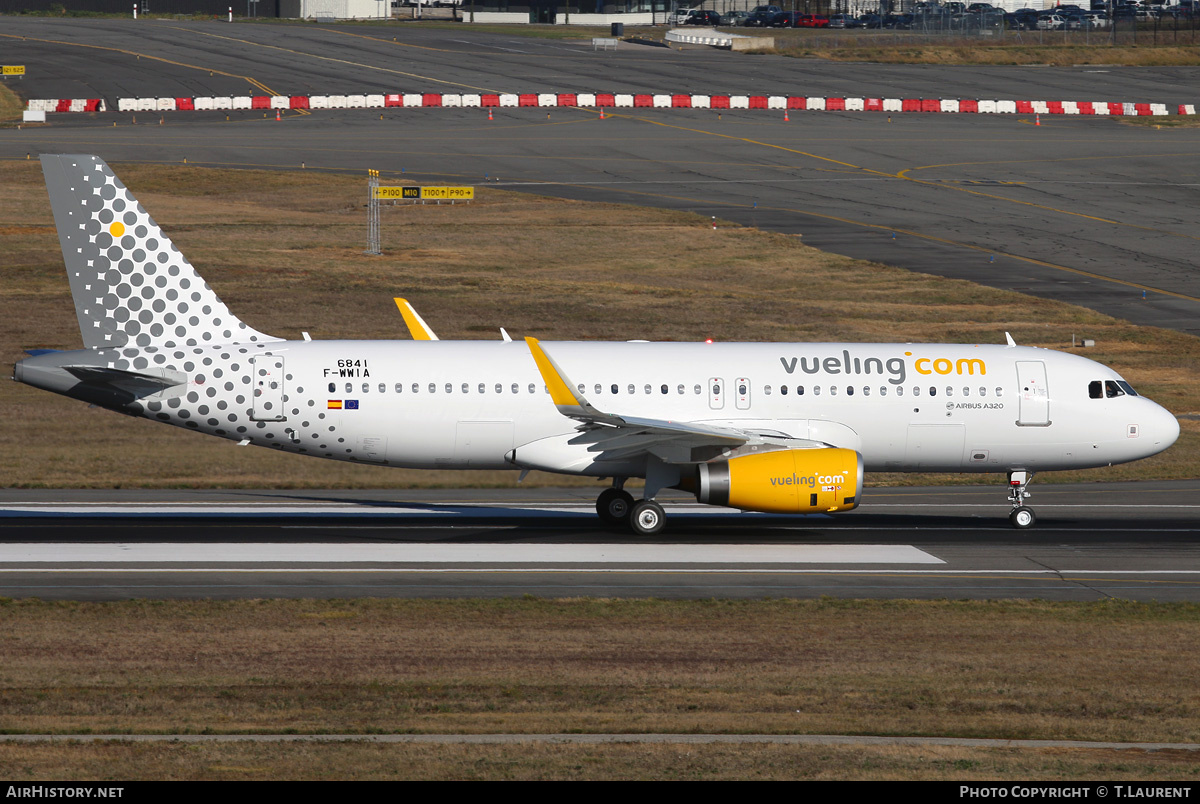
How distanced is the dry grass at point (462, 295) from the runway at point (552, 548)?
297 cm

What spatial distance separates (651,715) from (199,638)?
8.22m

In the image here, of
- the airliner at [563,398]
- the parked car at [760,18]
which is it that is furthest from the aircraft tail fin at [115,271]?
the parked car at [760,18]

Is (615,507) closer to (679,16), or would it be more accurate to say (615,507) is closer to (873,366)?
(873,366)

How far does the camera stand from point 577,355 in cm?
3294

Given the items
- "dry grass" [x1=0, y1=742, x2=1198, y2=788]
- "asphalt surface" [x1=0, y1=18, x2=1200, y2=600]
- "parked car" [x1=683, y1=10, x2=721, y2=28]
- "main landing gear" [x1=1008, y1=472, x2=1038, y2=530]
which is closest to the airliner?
"main landing gear" [x1=1008, y1=472, x2=1038, y2=530]

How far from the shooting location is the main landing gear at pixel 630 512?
3272 centimetres

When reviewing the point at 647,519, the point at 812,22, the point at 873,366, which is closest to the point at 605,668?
the point at 647,519

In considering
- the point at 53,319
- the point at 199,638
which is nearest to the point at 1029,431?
the point at 199,638

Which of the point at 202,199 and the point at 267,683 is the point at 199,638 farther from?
the point at 202,199

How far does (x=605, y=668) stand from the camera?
21609mm

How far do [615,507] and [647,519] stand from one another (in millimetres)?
1350

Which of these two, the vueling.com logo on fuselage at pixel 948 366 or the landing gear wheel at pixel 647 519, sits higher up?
the vueling.com logo on fuselage at pixel 948 366

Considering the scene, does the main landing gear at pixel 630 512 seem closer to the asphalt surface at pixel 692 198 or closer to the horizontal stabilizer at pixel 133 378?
the asphalt surface at pixel 692 198

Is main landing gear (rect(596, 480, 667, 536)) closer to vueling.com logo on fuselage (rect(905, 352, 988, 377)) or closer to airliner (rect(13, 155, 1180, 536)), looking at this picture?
airliner (rect(13, 155, 1180, 536))
